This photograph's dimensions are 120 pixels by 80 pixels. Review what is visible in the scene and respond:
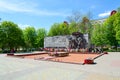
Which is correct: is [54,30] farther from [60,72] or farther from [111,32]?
[60,72]

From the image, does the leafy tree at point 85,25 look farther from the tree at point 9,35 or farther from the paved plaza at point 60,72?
the paved plaza at point 60,72

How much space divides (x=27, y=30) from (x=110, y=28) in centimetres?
3558

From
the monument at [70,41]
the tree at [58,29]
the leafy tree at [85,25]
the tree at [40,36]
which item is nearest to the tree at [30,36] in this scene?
the tree at [40,36]

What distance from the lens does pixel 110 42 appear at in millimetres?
44250

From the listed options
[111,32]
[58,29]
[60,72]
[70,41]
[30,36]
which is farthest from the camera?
[30,36]

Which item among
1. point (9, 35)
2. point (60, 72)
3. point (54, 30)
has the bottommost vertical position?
point (60, 72)

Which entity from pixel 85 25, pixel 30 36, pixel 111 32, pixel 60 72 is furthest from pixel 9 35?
pixel 60 72

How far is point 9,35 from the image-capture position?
162 ft

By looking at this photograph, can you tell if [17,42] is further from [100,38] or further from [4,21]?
[100,38]

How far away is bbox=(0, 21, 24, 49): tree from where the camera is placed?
48031 mm

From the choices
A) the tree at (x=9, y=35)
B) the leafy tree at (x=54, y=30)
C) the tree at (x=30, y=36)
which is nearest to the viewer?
the tree at (x=9, y=35)

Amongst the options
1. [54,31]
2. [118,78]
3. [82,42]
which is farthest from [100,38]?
[118,78]

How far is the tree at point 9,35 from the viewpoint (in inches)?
1891

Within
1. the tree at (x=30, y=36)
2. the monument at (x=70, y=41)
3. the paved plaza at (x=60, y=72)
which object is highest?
the tree at (x=30, y=36)
